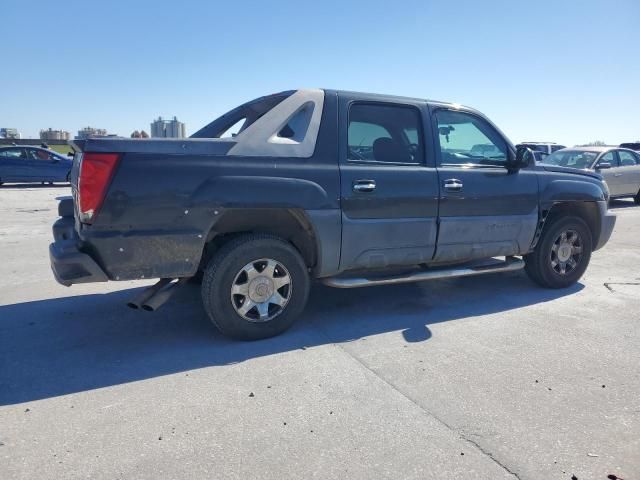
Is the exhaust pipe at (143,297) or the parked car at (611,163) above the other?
the parked car at (611,163)

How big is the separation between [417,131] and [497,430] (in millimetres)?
2796

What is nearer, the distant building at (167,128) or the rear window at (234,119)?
the rear window at (234,119)

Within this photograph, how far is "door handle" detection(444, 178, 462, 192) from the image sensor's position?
4.47 meters

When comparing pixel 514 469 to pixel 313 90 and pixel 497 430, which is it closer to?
pixel 497 430

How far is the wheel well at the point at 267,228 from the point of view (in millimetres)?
3783

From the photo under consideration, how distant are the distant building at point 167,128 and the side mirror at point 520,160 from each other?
5.76 m

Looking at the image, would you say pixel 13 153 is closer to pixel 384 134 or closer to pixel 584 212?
pixel 384 134

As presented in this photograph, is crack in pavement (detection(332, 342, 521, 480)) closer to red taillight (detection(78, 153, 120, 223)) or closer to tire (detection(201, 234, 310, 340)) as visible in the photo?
tire (detection(201, 234, 310, 340))

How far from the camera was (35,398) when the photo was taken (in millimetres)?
2949

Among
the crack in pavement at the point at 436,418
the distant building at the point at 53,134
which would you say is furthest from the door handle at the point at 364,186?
the distant building at the point at 53,134

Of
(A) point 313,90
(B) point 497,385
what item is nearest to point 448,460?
(B) point 497,385

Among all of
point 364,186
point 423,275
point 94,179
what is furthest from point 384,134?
point 94,179

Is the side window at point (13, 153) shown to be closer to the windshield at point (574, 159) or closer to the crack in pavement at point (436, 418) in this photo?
the windshield at point (574, 159)

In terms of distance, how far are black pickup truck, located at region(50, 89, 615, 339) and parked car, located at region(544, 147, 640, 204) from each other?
8519 millimetres
